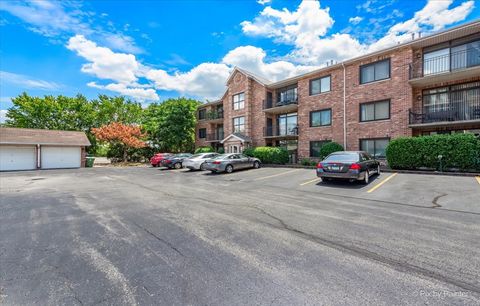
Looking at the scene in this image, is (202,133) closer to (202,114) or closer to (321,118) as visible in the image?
(202,114)

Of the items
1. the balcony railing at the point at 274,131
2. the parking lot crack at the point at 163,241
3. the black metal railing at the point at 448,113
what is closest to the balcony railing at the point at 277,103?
the balcony railing at the point at 274,131

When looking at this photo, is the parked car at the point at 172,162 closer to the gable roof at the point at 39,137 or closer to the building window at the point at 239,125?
the building window at the point at 239,125

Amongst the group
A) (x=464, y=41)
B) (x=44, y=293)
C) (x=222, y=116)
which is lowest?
(x=44, y=293)

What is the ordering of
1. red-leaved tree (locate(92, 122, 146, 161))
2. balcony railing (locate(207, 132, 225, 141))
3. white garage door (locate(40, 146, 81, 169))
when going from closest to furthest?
white garage door (locate(40, 146, 81, 169)), red-leaved tree (locate(92, 122, 146, 161)), balcony railing (locate(207, 132, 225, 141))

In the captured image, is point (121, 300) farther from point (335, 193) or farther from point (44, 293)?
point (335, 193)

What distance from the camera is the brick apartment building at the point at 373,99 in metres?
13.2

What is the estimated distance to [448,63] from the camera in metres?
13.4

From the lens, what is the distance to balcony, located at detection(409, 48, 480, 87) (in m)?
12.5

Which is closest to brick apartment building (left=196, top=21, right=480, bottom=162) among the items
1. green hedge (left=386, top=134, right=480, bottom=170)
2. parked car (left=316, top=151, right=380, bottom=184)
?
green hedge (left=386, top=134, right=480, bottom=170)

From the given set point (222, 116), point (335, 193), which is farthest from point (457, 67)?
point (222, 116)

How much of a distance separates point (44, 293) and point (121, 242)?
4.76ft

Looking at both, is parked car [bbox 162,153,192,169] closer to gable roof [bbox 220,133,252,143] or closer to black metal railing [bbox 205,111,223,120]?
gable roof [bbox 220,133,252,143]

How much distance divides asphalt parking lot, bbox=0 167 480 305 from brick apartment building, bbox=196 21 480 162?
385 inches

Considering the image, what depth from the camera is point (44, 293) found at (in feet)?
8.66
